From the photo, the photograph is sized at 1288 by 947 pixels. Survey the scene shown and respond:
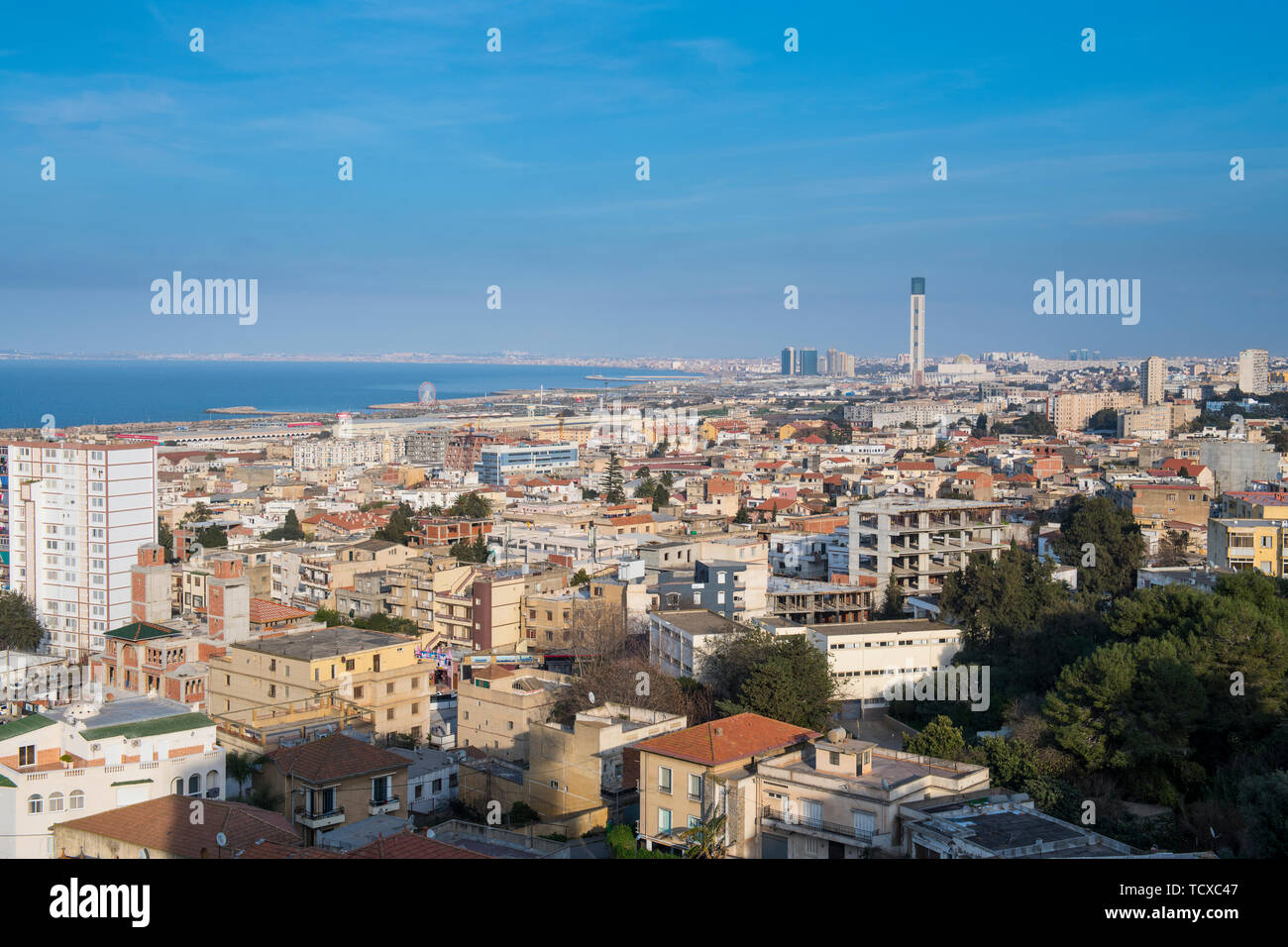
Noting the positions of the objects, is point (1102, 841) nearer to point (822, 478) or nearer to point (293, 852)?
point (293, 852)

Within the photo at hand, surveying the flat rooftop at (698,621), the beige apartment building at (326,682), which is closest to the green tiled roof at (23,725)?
the beige apartment building at (326,682)

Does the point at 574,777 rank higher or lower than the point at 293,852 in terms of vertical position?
lower

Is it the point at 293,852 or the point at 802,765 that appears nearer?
the point at 293,852

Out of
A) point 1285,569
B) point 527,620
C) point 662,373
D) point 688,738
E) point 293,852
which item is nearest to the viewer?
point 293,852

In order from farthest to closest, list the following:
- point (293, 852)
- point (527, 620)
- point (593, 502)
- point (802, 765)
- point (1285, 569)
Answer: point (593, 502)
point (1285, 569)
point (527, 620)
point (802, 765)
point (293, 852)

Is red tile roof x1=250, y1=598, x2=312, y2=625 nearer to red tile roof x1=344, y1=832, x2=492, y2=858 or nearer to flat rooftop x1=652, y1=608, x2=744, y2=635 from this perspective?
flat rooftop x1=652, y1=608, x2=744, y2=635

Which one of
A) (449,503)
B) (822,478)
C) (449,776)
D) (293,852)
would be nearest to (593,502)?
(449,503)

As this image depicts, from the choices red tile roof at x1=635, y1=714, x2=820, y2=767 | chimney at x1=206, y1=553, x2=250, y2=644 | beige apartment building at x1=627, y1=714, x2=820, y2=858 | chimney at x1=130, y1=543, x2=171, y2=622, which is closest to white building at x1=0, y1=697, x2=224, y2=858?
beige apartment building at x1=627, y1=714, x2=820, y2=858

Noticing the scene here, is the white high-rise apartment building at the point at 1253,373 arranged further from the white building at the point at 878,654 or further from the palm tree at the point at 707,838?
the palm tree at the point at 707,838
